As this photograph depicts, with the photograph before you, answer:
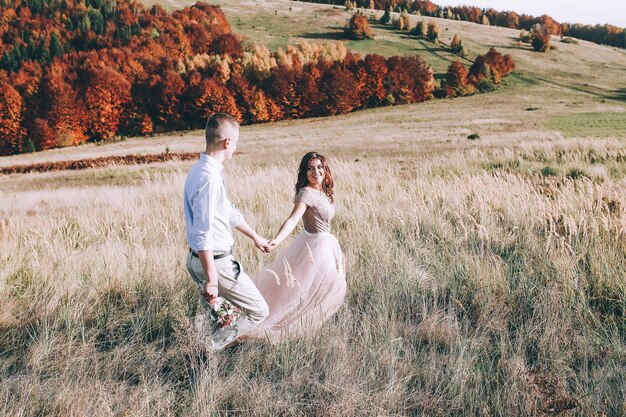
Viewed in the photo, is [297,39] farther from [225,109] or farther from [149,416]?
[149,416]

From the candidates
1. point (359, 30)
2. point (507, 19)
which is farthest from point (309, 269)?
point (507, 19)

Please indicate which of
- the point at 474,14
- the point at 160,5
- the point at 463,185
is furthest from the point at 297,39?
the point at 463,185

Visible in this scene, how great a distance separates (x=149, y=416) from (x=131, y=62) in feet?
279

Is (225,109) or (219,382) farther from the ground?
(219,382)

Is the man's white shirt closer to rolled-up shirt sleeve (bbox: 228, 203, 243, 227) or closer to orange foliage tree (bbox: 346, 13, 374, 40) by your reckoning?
rolled-up shirt sleeve (bbox: 228, 203, 243, 227)

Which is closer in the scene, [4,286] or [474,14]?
[4,286]

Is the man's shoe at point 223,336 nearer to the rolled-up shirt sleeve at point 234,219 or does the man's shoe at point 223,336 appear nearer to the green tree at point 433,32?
the rolled-up shirt sleeve at point 234,219

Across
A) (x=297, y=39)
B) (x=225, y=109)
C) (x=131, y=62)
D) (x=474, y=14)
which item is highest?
(x=474, y=14)

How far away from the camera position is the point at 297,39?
302 ft

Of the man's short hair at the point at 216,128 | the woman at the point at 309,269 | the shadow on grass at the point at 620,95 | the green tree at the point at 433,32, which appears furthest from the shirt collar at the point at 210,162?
the green tree at the point at 433,32

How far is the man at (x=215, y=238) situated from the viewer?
9.07 ft

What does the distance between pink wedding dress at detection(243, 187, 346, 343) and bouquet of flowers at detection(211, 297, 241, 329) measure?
0.51 meters

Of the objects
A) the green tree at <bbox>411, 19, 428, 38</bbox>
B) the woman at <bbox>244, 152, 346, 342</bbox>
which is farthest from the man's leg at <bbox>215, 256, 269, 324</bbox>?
the green tree at <bbox>411, 19, 428, 38</bbox>

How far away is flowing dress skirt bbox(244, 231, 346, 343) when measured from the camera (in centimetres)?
353
